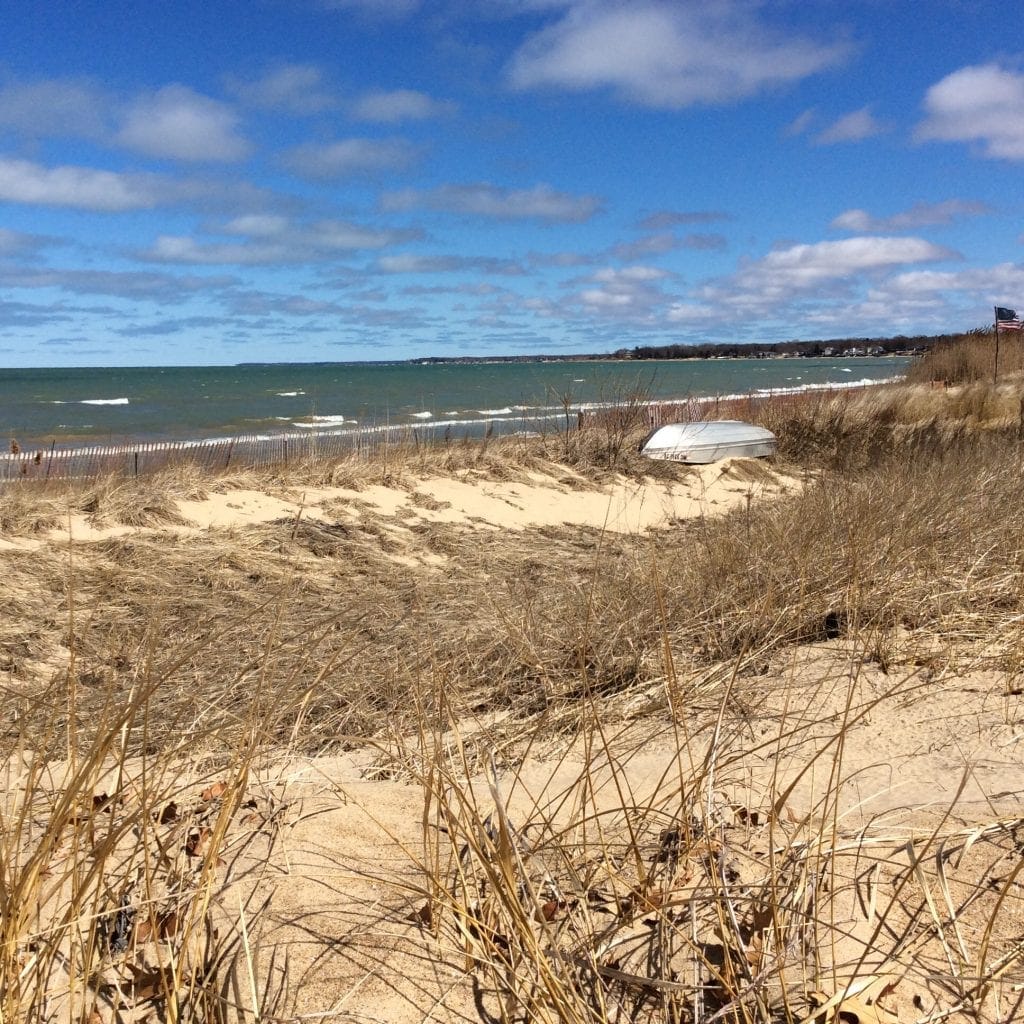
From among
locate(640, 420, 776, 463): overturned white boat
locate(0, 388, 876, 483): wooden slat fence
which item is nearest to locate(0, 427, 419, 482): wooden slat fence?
locate(0, 388, 876, 483): wooden slat fence

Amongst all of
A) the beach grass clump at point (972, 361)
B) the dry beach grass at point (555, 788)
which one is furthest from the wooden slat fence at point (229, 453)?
the beach grass clump at point (972, 361)

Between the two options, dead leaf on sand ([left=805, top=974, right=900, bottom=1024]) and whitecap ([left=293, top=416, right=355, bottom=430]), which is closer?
dead leaf on sand ([left=805, top=974, right=900, bottom=1024])

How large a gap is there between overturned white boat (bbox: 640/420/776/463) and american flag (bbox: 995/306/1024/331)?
10.4 metres

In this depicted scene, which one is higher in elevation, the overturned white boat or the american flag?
the american flag

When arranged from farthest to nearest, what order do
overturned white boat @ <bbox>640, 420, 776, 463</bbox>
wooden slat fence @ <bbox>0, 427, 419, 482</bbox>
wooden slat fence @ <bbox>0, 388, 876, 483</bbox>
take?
overturned white boat @ <bbox>640, 420, 776, 463</bbox> → wooden slat fence @ <bbox>0, 388, 876, 483</bbox> → wooden slat fence @ <bbox>0, 427, 419, 482</bbox>

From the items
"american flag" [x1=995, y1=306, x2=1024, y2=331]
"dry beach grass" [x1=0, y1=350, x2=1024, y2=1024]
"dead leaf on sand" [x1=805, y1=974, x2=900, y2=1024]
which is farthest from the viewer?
"american flag" [x1=995, y1=306, x2=1024, y2=331]

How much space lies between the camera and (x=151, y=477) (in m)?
10.1

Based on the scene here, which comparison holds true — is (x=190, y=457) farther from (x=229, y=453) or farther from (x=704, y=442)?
Answer: (x=704, y=442)

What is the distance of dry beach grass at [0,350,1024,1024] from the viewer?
6.13ft

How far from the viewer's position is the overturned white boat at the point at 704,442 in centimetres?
1427

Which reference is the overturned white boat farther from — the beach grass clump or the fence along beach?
the beach grass clump

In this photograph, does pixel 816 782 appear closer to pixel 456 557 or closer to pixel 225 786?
pixel 225 786

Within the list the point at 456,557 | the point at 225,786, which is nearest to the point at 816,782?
the point at 225,786

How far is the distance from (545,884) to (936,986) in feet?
2.84
